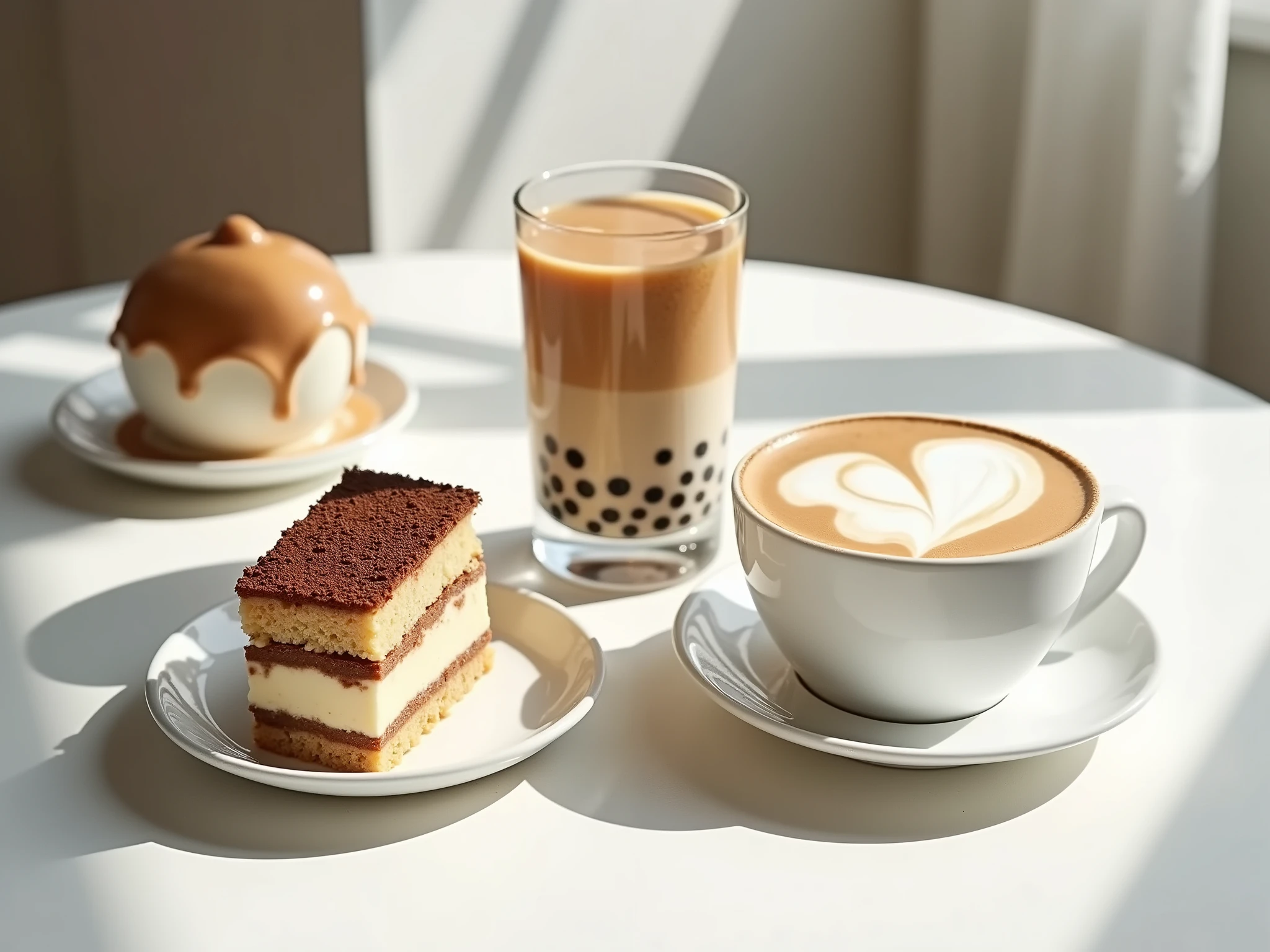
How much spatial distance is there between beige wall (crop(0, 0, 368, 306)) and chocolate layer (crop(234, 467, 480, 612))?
1658 mm

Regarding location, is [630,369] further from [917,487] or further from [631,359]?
[917,487]

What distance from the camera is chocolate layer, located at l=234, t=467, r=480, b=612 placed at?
2.50ft

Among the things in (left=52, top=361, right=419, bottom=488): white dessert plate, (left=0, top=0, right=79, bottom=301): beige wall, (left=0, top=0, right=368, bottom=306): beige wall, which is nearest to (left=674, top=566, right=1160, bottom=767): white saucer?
(left=52, top=361, right=419, bottom=488): white dessert plate

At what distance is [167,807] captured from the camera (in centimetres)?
74

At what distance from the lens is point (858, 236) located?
2.82m

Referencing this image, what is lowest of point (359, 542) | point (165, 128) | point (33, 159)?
point (33, 159)

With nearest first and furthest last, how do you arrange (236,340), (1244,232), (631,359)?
(631,359) < (236,340) < (1244,232)

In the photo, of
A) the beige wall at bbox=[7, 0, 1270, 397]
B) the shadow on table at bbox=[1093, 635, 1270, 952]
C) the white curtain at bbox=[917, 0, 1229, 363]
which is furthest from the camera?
the beige wall at bbox=[7, 0, 1270, 397]

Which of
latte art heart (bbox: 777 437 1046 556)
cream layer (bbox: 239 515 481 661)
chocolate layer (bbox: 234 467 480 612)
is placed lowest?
cream layer (bbox: 239 515 481 661)

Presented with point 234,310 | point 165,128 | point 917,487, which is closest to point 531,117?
point 165,128

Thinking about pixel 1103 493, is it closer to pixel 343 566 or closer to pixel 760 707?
pixel 760 707

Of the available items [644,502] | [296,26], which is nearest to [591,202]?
[644,502]

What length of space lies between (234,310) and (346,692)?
0.41 metres

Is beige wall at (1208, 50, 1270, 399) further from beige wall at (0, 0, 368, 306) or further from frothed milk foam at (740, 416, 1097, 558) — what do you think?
frothed milk foam at (740, 416, 1097, 558)
